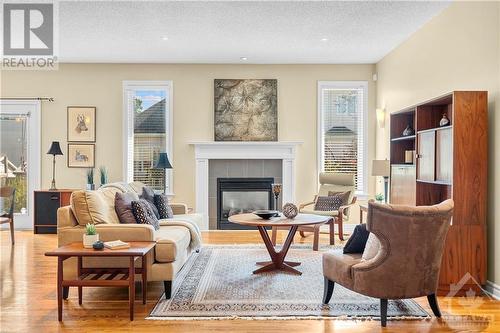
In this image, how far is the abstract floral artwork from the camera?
7.50 m

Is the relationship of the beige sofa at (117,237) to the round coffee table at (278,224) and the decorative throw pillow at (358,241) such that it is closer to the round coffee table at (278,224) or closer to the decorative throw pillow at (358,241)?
the round coffee table at (278,224)

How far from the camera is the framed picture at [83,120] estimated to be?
24.6 feet

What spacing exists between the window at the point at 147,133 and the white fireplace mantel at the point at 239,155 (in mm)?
576

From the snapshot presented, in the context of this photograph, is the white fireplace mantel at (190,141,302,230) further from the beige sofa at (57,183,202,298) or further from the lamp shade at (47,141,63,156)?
the beige sofa at (57,183,202,298)

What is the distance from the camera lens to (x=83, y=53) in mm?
6828

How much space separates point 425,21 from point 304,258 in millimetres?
3203

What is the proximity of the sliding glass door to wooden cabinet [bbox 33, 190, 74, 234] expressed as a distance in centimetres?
56

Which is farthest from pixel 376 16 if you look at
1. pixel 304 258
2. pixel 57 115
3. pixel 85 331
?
pixel 57 115

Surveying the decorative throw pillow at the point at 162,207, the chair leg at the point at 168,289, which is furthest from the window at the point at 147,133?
the chair leg at the point at 168,289

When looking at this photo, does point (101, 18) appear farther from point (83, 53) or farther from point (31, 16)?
point (83, 53)

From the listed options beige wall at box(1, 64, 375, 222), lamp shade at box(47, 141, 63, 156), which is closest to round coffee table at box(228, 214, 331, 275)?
beige wall at box(1, 64, 375, 222)

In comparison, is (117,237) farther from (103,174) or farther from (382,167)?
(382,167)

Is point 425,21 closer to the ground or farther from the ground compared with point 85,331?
farther from the ground

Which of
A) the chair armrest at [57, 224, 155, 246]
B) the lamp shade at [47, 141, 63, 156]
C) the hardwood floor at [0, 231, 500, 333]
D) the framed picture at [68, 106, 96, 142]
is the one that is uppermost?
the framed picture at [68, 106, 96, 142]
